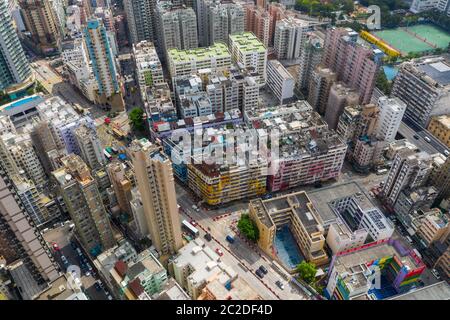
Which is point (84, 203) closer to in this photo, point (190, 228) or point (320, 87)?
point (190, 228)

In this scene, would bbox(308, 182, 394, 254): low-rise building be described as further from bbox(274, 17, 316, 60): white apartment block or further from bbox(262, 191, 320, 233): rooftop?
bbox(274, 17, 316, 60): white apartment block

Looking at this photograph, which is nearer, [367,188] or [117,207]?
[117,207]

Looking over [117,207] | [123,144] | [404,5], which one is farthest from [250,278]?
[404,5]

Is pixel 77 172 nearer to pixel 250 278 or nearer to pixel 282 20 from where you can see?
pixel 250 278

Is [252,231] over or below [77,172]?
below

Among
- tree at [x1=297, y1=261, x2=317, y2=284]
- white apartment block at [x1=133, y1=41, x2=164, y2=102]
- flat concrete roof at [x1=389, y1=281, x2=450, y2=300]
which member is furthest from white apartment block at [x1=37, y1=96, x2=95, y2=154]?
flat concrete roof at [x1=389, y1=281, x2=450, y2=300]
